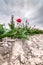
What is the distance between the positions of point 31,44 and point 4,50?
85 centimetres

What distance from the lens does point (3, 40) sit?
15.7 ft

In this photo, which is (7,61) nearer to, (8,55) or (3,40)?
(8,55)

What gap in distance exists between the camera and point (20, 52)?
4219 millimetres

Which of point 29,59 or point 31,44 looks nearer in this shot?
point 29,59

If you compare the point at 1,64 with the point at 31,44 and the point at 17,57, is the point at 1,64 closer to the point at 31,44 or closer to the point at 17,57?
the point at 17,57

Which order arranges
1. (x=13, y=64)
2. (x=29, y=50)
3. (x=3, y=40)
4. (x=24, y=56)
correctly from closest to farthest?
(x=13, y=64), (x=24, y=56), (x=29, y=50), (x=3, y=40)

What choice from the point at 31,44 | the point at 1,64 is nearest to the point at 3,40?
the point at 31,44

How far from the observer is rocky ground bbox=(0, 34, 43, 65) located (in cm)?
395

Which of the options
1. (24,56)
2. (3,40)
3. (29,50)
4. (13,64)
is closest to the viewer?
(13,64)

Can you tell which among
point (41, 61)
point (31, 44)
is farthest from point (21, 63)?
point (31, 44)

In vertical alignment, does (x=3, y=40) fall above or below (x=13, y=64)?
above

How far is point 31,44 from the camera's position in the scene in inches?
188

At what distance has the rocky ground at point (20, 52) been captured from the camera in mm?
3954

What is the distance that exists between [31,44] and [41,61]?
845mm
